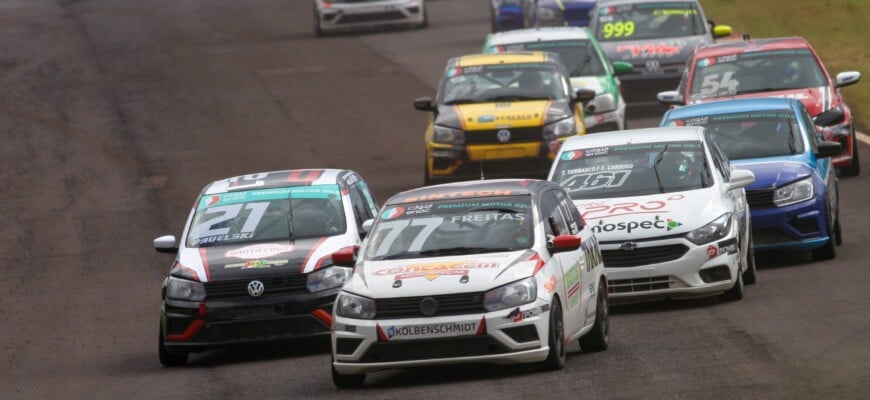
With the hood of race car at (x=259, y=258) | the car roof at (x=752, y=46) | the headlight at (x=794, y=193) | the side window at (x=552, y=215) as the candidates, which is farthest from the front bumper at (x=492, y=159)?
the side window at (x=552, y=215)

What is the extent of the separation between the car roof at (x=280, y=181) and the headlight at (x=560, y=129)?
6.91 meters

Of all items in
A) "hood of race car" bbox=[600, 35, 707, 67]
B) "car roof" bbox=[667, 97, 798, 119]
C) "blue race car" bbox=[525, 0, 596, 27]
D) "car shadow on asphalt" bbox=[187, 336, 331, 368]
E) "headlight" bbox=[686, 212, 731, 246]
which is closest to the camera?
"car shadow on asphalt" bbox=[187, 336, 331, 368]

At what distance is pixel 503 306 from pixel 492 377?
1.98 feet

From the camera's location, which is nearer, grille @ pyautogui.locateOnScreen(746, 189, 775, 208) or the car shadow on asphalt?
the car shadow on asphalt

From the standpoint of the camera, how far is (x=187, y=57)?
1650 inches

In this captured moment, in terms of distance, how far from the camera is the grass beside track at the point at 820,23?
34156mm

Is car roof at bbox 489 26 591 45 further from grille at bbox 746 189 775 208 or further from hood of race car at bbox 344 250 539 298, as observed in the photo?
hood of race car at bbox 344 250 539 298

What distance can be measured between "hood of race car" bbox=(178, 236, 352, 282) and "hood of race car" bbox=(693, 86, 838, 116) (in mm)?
9060

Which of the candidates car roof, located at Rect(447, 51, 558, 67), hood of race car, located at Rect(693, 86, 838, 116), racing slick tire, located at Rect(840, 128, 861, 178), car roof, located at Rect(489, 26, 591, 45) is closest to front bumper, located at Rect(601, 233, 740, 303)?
hood of race car, located at Rect(693, 86, 838, 116)

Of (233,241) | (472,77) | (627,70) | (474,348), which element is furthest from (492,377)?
(627,70)

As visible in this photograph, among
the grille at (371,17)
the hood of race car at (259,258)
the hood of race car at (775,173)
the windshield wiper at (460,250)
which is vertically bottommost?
the grille at (371,17)

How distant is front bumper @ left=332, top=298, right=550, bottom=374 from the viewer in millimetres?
12586

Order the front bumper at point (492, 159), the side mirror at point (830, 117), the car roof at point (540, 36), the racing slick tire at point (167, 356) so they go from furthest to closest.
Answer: the car roof at point (540, 36), the front bumper at point (492, 159), the side mirror at point (830, 117), the racing slick tire at point (167, 356)

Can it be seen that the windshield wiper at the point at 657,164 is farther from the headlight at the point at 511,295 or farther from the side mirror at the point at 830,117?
the side mirror at the point at 830,117
